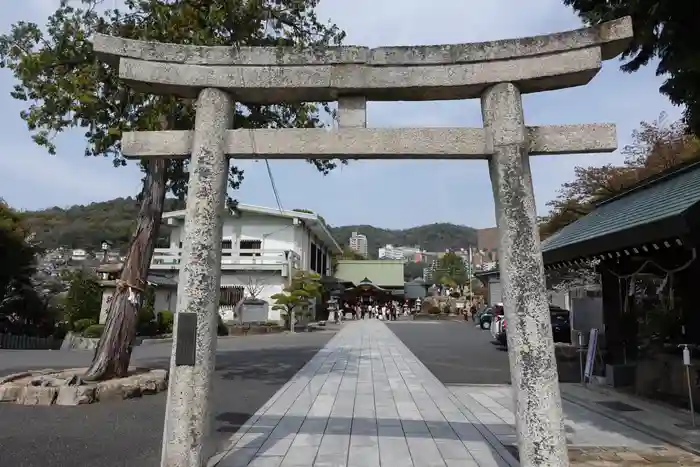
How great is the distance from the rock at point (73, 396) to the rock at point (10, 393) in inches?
27.9

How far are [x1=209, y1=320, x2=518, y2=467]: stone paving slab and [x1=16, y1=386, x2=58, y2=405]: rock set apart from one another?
11.6 ft

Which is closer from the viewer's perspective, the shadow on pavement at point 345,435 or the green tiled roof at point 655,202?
the shadow on pavement at point 345,435

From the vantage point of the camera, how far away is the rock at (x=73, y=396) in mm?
8695

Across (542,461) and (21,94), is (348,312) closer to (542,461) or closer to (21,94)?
(21,94)

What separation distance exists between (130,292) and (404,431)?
20.0 ft

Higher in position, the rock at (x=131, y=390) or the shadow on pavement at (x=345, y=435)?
the rock at (x=131, y=390)

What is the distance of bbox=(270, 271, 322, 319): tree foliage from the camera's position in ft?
90.6

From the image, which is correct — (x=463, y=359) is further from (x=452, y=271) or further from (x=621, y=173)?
(x=452, y=271)

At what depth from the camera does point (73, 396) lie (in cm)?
872

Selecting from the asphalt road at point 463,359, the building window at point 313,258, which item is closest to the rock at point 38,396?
the asphalt road at point 463,359

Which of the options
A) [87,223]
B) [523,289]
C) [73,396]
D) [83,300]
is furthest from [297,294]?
[87,223]

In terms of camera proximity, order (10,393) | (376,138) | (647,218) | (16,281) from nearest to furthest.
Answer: (376,138) < (647,218) < (10,393) < (16,281)

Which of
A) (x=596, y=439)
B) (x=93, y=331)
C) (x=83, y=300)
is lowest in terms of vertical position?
(x=596, y=439)

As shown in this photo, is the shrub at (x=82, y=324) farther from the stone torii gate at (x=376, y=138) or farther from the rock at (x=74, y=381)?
the stone torii gate at (x=376, y=138)
